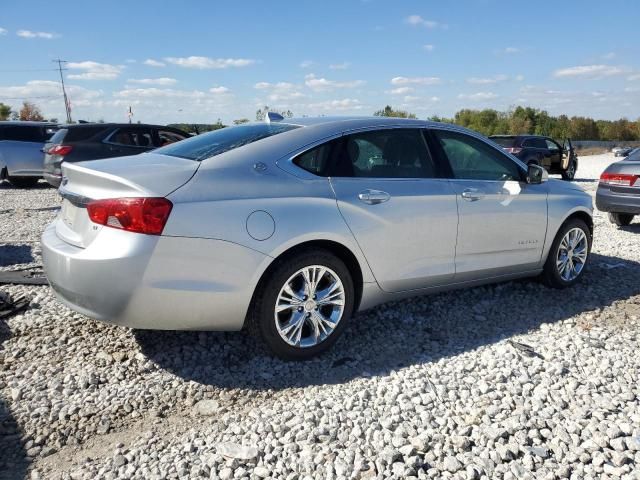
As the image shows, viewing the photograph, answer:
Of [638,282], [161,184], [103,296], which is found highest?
[161,184]

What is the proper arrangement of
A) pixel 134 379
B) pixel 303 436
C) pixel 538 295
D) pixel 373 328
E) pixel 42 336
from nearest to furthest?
pixel 303 436 < pixel 134 379 < pixel 42 336 < pixel 373 328 < pixel 538 295

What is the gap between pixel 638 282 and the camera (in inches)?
222

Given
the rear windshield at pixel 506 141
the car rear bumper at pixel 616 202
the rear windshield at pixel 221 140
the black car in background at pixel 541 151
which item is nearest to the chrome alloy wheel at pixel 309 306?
the rear windshield at pixel 221 140

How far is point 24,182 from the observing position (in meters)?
14.6

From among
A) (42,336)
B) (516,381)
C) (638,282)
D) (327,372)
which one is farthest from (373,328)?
(638,282)

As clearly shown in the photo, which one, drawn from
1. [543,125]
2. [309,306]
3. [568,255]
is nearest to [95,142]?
[309,306]

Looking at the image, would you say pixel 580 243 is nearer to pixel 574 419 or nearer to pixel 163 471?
pixel 574 419

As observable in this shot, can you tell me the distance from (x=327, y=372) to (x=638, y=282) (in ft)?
12.8

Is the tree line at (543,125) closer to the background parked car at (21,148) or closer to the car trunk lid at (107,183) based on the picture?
the background parked car at (21,148)

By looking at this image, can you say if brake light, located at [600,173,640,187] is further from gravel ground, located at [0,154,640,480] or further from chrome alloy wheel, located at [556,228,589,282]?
gravel ground, located at [0,154,640,480]

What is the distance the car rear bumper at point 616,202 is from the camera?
835 centimetres

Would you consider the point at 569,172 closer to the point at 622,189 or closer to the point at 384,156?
the point at 622,189

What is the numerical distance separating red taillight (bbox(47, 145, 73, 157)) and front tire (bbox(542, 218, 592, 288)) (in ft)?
30.3

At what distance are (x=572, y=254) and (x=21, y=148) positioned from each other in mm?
12635
